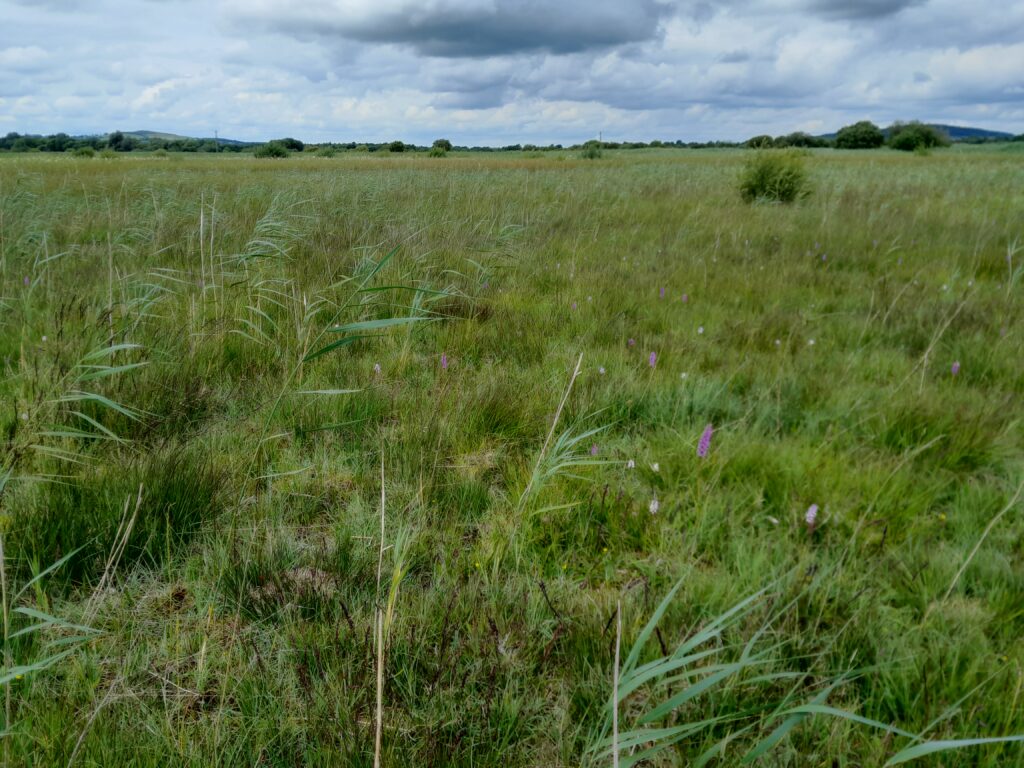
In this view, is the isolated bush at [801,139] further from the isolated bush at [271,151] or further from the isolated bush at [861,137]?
the isolated bush at [271,151]

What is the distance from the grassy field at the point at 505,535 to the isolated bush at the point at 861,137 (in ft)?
237

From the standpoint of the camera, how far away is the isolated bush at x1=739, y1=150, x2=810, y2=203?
30.3 ft

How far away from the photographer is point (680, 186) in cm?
1135

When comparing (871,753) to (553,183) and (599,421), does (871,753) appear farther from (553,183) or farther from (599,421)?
(553,183)

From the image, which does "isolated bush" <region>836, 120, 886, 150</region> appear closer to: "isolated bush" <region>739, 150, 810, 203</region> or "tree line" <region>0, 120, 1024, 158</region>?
"tree line" <region>0, 120, 1024, 158</region>

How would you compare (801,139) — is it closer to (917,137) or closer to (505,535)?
(917,137)

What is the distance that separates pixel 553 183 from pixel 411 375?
10.6m

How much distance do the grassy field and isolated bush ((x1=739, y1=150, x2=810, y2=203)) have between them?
20.7 feet

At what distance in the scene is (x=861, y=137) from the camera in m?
61.6

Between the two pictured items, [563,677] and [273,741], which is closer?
[273,741]

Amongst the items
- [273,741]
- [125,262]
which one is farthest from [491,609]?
[125,262]

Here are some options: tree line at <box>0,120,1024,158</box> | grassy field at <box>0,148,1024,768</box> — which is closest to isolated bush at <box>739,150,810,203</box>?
grassy field at <box>0,148,1024,768</box>

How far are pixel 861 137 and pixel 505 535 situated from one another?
252 ft

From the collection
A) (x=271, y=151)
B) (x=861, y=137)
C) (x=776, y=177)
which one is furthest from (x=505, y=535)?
(x=861, y=137)
